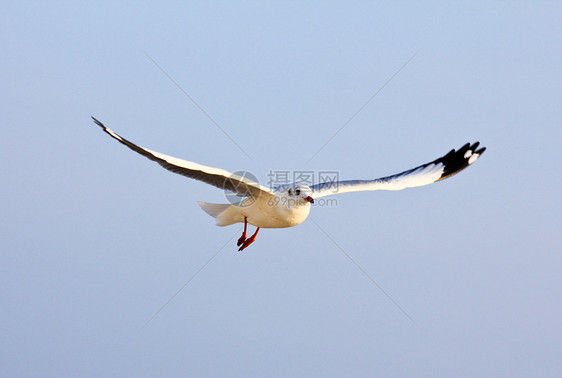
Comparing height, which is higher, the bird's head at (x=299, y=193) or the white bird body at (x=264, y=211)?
the bird's head at (x=299, y=193)

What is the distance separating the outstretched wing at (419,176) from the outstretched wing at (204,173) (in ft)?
3.75

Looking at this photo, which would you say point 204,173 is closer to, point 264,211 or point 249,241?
point 264,211

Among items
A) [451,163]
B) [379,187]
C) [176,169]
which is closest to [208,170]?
[176,169]

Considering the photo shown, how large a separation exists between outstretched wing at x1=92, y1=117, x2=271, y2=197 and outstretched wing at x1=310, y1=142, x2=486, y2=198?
1.14 m

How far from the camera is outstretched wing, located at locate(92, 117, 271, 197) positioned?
6.93 m

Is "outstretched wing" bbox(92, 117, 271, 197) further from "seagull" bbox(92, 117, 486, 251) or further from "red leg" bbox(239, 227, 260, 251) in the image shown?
"red leg" bbox(239, 227, 260, 251)

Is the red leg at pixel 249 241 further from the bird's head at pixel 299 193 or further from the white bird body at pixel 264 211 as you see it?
the bird's head at pixel 299 193

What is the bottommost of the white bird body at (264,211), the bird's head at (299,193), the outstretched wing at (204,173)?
the outstretched wing at (204,173)

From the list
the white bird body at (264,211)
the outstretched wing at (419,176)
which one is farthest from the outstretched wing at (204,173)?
the outstretched wing at (419,176)

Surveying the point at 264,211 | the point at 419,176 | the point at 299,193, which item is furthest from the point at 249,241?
the point at 419,176

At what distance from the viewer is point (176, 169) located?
295 inches

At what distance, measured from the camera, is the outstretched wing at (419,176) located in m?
9.15

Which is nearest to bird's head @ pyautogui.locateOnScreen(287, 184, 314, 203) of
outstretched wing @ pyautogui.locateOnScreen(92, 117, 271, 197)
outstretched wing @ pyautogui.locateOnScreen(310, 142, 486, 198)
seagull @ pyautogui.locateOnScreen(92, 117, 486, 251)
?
seagull @ pyautogui.locateOnScreen(92, 117, 486, 251)

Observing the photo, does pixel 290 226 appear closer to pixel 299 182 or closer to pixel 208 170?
pixel 299 182
